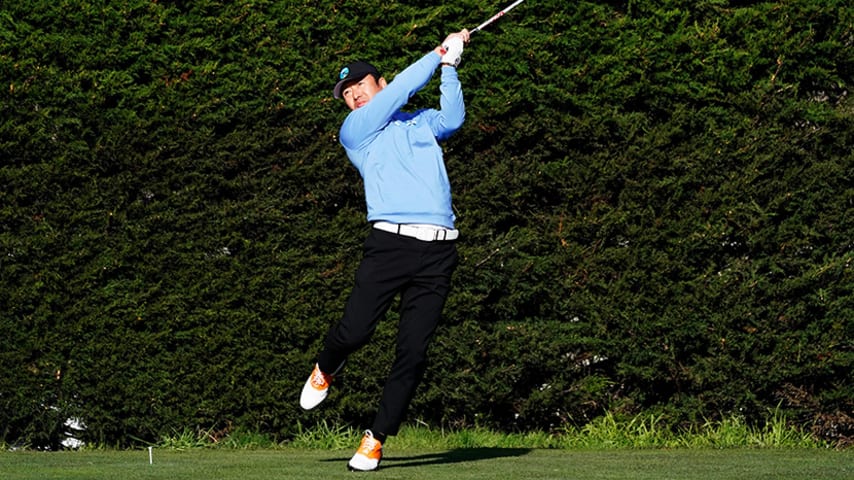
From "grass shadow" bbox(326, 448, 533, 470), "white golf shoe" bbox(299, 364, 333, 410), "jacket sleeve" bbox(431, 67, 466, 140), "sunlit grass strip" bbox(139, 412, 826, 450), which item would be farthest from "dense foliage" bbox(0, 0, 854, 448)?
"jacket sleeve" bbox(431, 67, 466, 140)

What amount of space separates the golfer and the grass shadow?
47 cm

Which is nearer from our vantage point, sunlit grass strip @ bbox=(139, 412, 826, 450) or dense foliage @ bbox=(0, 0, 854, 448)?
dense foliage @ bbox=(0, 0, 854, 448)

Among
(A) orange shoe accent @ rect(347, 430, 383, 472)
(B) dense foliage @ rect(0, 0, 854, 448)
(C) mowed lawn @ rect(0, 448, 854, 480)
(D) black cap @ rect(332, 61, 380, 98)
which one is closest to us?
(C) mowed lawn @ rect(0, 448, 854, 480)

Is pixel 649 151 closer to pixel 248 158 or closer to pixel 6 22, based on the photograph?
pixel 248 158

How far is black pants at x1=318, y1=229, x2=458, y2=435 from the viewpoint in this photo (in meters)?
6.01

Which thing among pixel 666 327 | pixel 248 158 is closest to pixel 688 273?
pixel 666 327

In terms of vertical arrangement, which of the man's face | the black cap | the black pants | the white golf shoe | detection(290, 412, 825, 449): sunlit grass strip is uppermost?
the black cap

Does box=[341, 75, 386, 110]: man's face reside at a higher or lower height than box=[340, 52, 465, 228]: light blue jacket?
higher

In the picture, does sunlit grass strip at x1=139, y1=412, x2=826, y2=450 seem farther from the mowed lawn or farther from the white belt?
the white belt

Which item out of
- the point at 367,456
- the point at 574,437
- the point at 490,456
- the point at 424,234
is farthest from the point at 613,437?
the point at 424,234

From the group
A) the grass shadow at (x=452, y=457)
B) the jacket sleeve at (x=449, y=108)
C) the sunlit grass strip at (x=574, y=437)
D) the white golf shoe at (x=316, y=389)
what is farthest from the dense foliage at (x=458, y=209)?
the jacket sleeve at (x=449, y=108)

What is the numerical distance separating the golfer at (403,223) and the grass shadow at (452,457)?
1.53ft

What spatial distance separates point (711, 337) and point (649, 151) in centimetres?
109

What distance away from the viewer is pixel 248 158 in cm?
757
